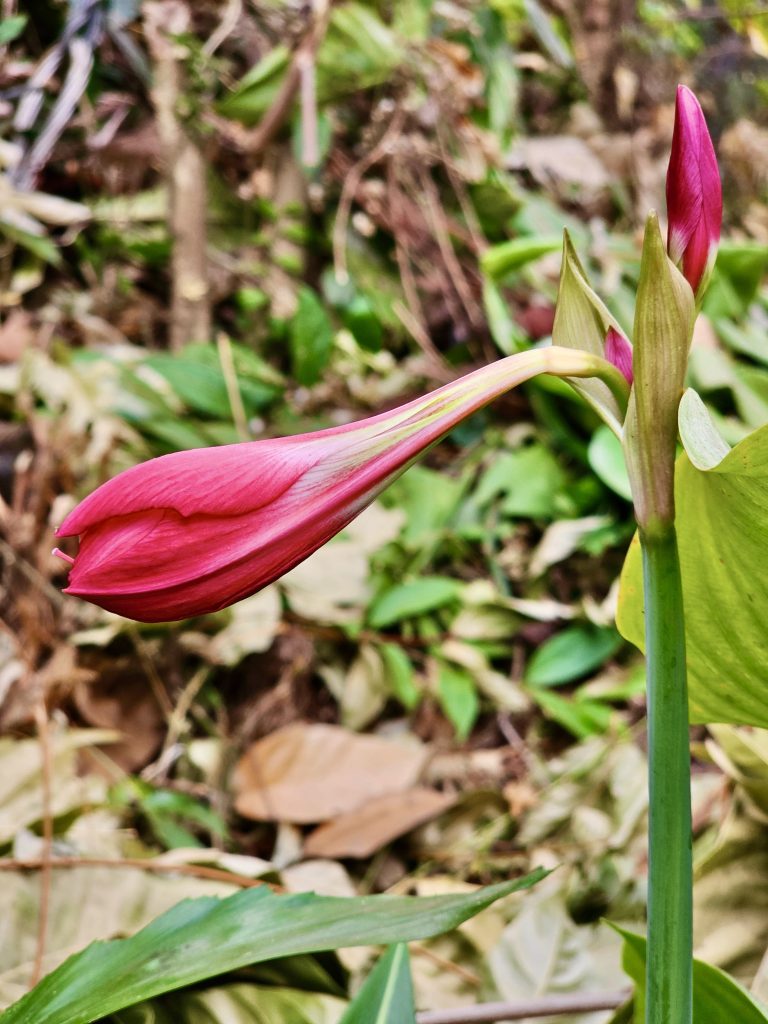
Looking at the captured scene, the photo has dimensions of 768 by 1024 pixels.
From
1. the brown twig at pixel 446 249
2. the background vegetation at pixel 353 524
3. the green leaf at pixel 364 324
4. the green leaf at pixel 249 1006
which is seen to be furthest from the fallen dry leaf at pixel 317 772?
the brown twig at pixel 446 249

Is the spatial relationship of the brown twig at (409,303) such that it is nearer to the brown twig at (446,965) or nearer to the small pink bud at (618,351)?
the brown twig at (446,965)

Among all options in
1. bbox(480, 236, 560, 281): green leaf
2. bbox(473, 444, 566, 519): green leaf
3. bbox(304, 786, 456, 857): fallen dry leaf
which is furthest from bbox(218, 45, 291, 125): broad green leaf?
bbox(304, 786, 456, 857): fallen dry leaf

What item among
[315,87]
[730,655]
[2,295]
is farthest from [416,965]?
[315,87]

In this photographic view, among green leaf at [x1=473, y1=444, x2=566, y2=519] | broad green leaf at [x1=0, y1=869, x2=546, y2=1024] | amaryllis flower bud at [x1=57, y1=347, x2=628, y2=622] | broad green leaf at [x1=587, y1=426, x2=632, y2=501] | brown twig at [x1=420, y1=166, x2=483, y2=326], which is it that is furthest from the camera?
brown twig at [x1=420, y1=166, x2=483, y2=326]

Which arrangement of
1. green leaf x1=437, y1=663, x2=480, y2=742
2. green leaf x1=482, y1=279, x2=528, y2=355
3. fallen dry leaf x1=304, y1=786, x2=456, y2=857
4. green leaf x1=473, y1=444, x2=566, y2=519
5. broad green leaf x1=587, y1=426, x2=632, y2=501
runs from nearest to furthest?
fallen dry leaf x1=304, y1=786, x2=456, y2=857, green leaf x1=437, y1=663, x2=480, y2=742, broad green leaf x1=587, y1=426, x2=632, y2=501, green leaf x1=473, y1=444, x2=566, y2=519, green leaf x1=482, y1=279, x2=528, y2=355

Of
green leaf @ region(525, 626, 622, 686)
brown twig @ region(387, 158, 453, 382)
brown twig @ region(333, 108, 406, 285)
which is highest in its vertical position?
brown twig @ region(333, 108, 406, 285)

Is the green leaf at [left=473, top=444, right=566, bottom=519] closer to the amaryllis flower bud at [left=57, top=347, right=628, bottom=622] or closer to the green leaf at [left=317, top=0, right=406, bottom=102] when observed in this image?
the green leaf at [left=317, top=0, right=406, bottom=102]

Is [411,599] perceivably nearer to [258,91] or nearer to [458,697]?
[458,697]

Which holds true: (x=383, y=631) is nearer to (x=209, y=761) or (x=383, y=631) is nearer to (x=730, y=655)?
(x=209, y=761)
